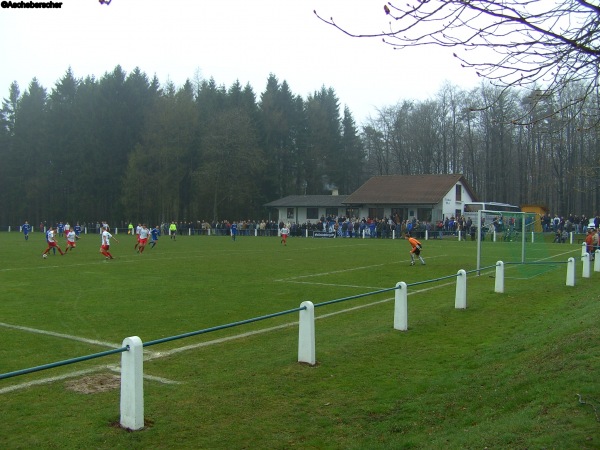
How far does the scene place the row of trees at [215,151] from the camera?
67.0m

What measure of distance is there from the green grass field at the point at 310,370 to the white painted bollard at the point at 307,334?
21 cm

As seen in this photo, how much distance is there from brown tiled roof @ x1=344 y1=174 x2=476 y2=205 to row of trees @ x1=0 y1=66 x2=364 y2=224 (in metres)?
14.1

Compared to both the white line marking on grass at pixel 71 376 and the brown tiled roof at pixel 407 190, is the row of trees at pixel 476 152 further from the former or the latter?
the white line marking on grass at pixel 71 376

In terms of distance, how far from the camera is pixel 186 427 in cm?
602

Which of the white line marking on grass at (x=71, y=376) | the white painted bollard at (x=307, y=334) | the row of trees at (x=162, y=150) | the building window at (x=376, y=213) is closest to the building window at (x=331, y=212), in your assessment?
the building window at (x=376, y=213)

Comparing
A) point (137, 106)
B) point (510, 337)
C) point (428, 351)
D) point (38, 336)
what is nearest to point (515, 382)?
point (428, 351)

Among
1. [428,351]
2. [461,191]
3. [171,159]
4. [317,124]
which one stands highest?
[317,124]

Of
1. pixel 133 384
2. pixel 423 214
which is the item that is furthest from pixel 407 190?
pixel 133 384

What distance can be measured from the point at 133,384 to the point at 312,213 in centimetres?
5991

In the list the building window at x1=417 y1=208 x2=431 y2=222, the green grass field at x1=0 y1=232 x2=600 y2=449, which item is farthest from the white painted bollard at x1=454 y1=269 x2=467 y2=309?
the building window at x1=417 y1=208 x2=431 y2=222

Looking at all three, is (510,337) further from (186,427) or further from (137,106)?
(137,106)

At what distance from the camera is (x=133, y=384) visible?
19.1 ft

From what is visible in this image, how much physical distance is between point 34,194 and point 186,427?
78.7m

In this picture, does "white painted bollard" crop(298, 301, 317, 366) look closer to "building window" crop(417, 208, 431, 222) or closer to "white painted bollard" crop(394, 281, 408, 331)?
"white painted bollard" crop(394, 281, 408, 331)
